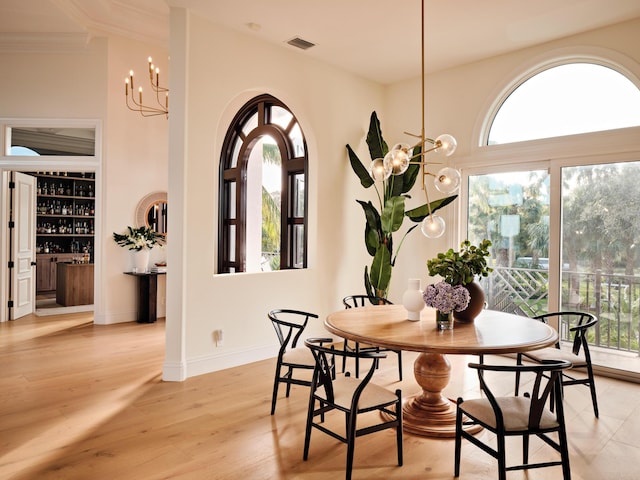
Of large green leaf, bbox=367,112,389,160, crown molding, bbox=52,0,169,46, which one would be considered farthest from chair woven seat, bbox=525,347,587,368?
crown molding, bbox=52,0,169,46

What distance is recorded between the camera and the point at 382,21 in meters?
4.19

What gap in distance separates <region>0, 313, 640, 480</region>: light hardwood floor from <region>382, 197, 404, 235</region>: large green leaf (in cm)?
148

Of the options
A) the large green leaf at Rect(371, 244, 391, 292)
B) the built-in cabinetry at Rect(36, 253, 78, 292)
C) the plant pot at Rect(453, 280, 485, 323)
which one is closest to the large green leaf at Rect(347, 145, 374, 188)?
the large green leaf at Rect(371, 244, 391, 292)

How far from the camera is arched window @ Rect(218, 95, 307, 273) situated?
549cm

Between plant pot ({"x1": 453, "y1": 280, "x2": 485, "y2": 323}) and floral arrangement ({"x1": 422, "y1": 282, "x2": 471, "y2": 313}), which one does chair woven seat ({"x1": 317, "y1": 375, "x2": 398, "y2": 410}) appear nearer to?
floral arrangement ({"x1": 422, "y1": 282, "x2": 471, "y2": 313})

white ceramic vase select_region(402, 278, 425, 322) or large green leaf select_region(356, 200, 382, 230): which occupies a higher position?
large green leaf select_region(356, 200, 382, 230)

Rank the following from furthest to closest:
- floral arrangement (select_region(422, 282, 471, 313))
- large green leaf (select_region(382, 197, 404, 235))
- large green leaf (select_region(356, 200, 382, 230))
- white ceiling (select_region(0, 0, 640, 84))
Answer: large green leaf (select_region(356, 200, 382, 230)) < large green leaf (select_region(382, 197, 404, 235)) < white ceiling (select_region(0, 0, 640, 84)) < floral arrangement (select_region(422, 282, 471, 313))

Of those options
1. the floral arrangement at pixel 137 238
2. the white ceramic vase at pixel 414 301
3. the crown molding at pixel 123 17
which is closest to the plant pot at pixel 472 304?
the white ceramic vase at pixel 414 301

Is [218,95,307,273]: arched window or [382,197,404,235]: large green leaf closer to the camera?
[382,197,404,235]: large green leaf

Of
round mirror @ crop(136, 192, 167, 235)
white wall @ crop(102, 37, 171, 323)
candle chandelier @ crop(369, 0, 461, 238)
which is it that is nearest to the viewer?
candle chandelier @ crop(369, 0, 461, 238)

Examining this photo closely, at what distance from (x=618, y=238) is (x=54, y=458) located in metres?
4.77

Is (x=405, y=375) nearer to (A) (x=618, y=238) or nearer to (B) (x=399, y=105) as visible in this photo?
(A) (x=618, y=238)

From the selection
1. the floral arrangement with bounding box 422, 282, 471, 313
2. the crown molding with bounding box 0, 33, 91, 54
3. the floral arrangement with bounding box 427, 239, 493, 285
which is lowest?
the floral arrangement with bounding box 422, 282, 471, 313

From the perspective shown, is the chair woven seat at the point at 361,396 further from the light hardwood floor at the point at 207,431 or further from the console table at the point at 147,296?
the console table at the point at 147,296
